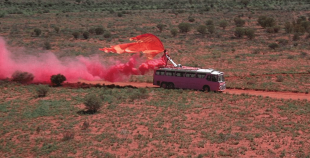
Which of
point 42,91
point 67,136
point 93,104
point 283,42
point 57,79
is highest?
point 283,42

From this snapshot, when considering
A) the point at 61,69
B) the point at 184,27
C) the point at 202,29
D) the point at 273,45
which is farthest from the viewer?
the point at 184,27

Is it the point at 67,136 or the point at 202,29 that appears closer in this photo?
the point at 67,136

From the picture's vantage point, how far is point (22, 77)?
46.8 meters

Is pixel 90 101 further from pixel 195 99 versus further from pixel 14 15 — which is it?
pixel 14 15

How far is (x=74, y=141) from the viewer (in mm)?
27844

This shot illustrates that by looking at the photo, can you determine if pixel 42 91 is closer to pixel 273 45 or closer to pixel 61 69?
pixel 61 69

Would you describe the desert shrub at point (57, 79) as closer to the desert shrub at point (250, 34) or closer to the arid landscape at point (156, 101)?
the arid landscape at point (156, 101)

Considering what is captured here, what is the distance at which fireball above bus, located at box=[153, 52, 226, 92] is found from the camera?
134 feet

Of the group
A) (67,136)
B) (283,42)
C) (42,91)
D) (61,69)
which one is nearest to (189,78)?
(42,91)

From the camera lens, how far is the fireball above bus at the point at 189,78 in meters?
40.9

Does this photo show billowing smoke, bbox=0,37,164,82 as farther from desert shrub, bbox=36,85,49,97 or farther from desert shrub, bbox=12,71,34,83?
desert shrub, bbox=36,85,49,97

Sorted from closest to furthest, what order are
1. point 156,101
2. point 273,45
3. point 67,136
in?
point 67,136
point 156,101
point 273,45

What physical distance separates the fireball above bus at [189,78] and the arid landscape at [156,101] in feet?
3.64

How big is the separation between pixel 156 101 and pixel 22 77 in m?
19.3
